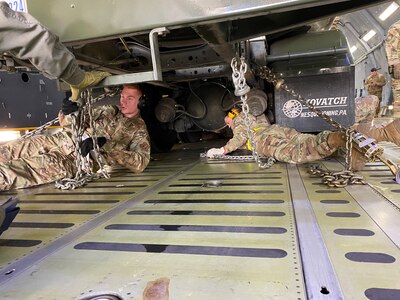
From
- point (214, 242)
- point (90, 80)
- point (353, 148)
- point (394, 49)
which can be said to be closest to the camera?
point (214, 242)

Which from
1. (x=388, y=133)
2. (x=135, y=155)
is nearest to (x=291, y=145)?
(x=388, y=133)

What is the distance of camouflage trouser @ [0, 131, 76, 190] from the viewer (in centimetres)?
271

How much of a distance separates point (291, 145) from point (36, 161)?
256cm

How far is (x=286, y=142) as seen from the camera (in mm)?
3193

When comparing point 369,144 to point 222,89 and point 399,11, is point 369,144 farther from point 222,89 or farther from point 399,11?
point 399,11

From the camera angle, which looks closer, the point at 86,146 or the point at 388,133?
the point at 388,133

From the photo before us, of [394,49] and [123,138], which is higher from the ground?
[394,49]

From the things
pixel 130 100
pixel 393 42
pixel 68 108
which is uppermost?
pixel 393 42

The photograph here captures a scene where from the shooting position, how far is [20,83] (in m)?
4.80

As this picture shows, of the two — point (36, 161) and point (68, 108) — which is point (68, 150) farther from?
point (68, 108)

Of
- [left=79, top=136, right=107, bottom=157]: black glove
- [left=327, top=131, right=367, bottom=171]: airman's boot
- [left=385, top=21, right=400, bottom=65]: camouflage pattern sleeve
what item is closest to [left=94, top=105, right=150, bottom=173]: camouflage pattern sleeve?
[left=79, top=136, right=107, bottom=157]: black glove

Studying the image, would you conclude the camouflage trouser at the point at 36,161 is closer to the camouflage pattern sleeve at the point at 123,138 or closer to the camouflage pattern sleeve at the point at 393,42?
the camouflage pattern sleeve at the point at 123,138

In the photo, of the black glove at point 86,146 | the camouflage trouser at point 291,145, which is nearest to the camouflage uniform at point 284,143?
the camouflage trouser at point 291,145

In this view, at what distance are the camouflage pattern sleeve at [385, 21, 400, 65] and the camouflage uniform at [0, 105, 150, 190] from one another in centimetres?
626
